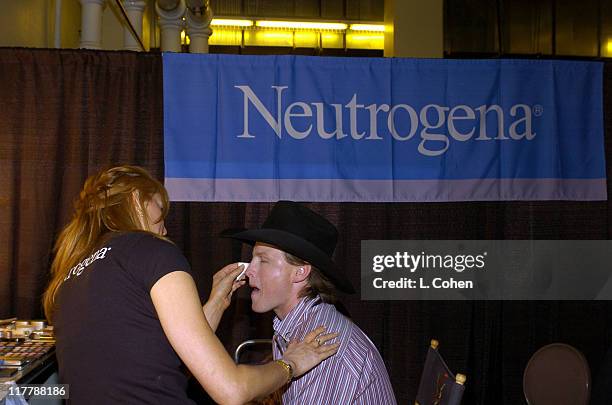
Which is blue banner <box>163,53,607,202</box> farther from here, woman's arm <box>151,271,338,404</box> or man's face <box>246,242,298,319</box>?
woman's arm <box>151,271,338,404</box>

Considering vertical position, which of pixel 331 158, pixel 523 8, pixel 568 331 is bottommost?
pixel 568 331

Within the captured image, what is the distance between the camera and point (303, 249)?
2.19 metres

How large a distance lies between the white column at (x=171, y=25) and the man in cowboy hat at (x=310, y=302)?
4587 millimetres

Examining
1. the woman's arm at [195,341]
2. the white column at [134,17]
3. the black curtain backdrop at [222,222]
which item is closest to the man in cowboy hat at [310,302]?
the woman's arm at [195,341]

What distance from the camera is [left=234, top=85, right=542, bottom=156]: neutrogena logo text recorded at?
4.29m

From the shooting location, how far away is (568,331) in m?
4.57

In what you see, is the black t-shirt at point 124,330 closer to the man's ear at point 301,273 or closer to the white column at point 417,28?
the man's ear at point 301,273

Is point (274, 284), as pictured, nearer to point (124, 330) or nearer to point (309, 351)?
point (309, 351)

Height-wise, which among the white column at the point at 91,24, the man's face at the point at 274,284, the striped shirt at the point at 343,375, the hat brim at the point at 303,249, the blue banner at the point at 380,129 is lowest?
the striped shirt at the point at 343,375

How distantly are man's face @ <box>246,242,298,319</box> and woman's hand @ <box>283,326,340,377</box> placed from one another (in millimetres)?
290

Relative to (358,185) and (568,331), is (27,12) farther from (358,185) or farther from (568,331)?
(568,331)

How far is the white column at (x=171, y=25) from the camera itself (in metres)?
6.50

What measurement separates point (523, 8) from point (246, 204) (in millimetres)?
5059

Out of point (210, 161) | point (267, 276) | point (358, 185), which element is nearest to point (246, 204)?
point (210, 161)
